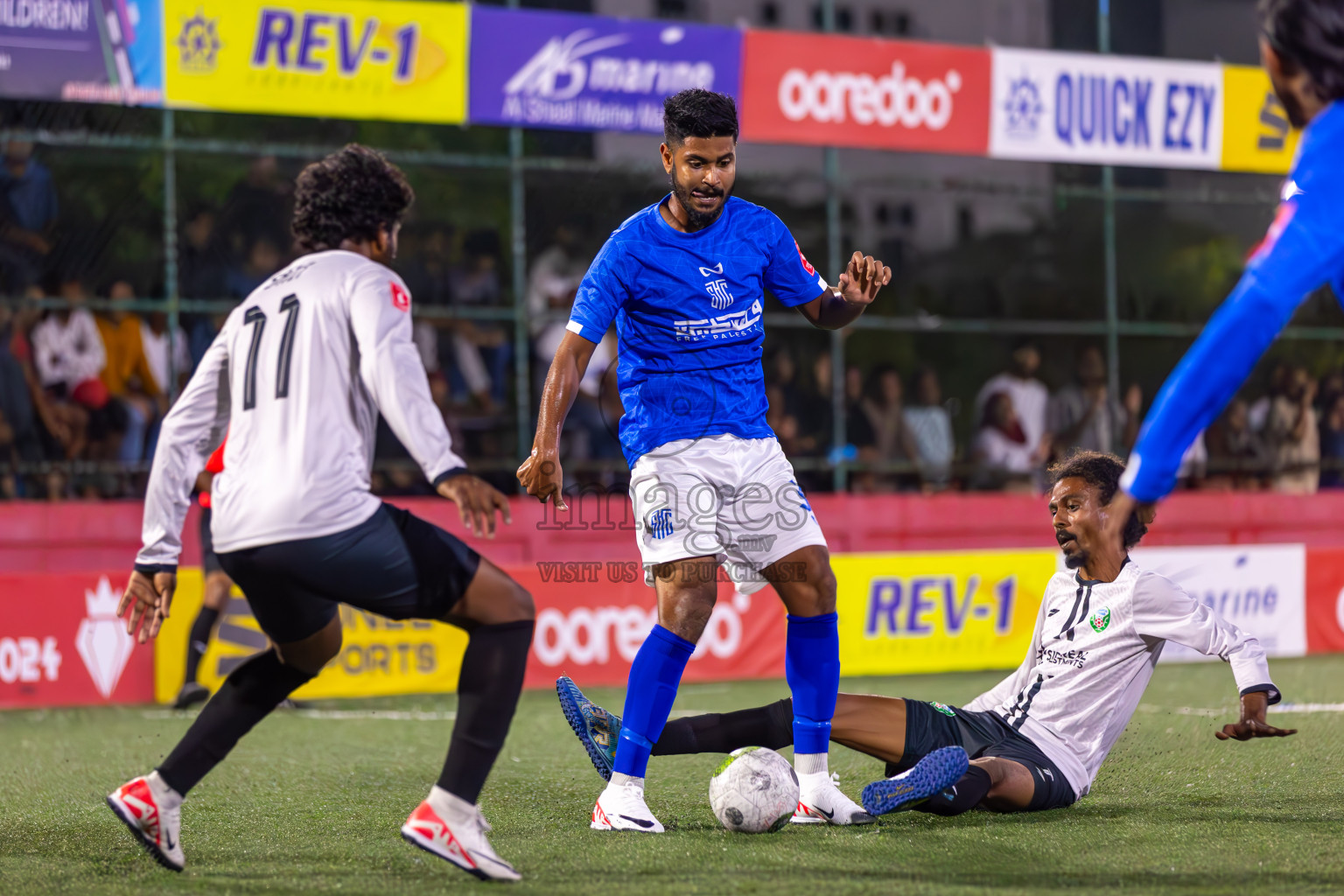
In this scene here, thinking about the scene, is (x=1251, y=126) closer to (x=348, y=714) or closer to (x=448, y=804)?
(x=348, y=714)

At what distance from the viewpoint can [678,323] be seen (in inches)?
184

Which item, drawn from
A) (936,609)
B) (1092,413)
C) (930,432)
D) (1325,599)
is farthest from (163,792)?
(1092,413)

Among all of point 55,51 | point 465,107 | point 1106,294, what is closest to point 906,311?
point 1106,294

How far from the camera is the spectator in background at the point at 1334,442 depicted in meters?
14.9

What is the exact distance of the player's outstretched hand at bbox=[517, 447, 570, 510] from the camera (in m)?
4.28

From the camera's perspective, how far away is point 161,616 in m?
3.85

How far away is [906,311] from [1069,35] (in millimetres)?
3321

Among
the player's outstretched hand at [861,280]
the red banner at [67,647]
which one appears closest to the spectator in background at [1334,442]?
the red banner at [67,647]

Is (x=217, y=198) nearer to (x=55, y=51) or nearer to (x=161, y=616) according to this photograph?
(x=55, y=51)

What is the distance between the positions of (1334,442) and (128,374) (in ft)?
37.8

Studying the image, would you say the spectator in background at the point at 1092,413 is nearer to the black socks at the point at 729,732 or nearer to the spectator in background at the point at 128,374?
the spectator in background at the point at 128,374

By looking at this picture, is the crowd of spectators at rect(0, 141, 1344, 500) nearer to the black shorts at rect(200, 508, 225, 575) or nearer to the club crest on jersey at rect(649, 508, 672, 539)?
the black shorts at rect(200, 508, 225, 575)

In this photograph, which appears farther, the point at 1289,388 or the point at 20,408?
the point at 1289,388

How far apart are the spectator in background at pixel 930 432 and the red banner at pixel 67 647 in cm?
745
